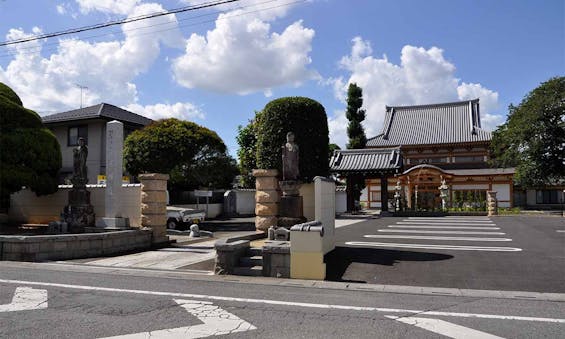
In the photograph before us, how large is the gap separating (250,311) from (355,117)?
32.1 meters

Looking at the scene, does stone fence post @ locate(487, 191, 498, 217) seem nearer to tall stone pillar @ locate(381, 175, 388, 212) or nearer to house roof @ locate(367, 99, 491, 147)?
tall stone pillar @ locate(381, 175, 388, 212)

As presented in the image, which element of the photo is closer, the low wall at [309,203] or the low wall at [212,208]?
the low wall at [309,203]

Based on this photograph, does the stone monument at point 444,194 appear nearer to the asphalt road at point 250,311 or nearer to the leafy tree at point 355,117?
the leafy tree at point 355,117

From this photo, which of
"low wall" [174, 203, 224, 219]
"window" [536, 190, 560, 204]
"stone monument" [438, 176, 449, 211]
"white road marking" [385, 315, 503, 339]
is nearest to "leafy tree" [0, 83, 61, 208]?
"low wall" [174, 203, 224, 219]

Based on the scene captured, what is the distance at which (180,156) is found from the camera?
2220 cm

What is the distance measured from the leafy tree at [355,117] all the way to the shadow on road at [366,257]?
1013 inches

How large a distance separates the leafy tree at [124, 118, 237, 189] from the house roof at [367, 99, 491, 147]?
19049mm

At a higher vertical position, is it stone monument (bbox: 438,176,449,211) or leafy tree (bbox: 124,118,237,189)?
leafy tree (bbox: 124,118,237,189)

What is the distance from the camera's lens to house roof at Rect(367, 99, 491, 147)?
3694cm

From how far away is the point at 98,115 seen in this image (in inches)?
1032

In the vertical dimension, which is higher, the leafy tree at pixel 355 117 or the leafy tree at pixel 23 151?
the leafy tree at pixel 355 117

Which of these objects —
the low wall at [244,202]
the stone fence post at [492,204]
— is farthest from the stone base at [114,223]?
the stone fence post at [492,204]

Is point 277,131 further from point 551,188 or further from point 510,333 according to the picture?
point 551,188

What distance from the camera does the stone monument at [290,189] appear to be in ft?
36.0
